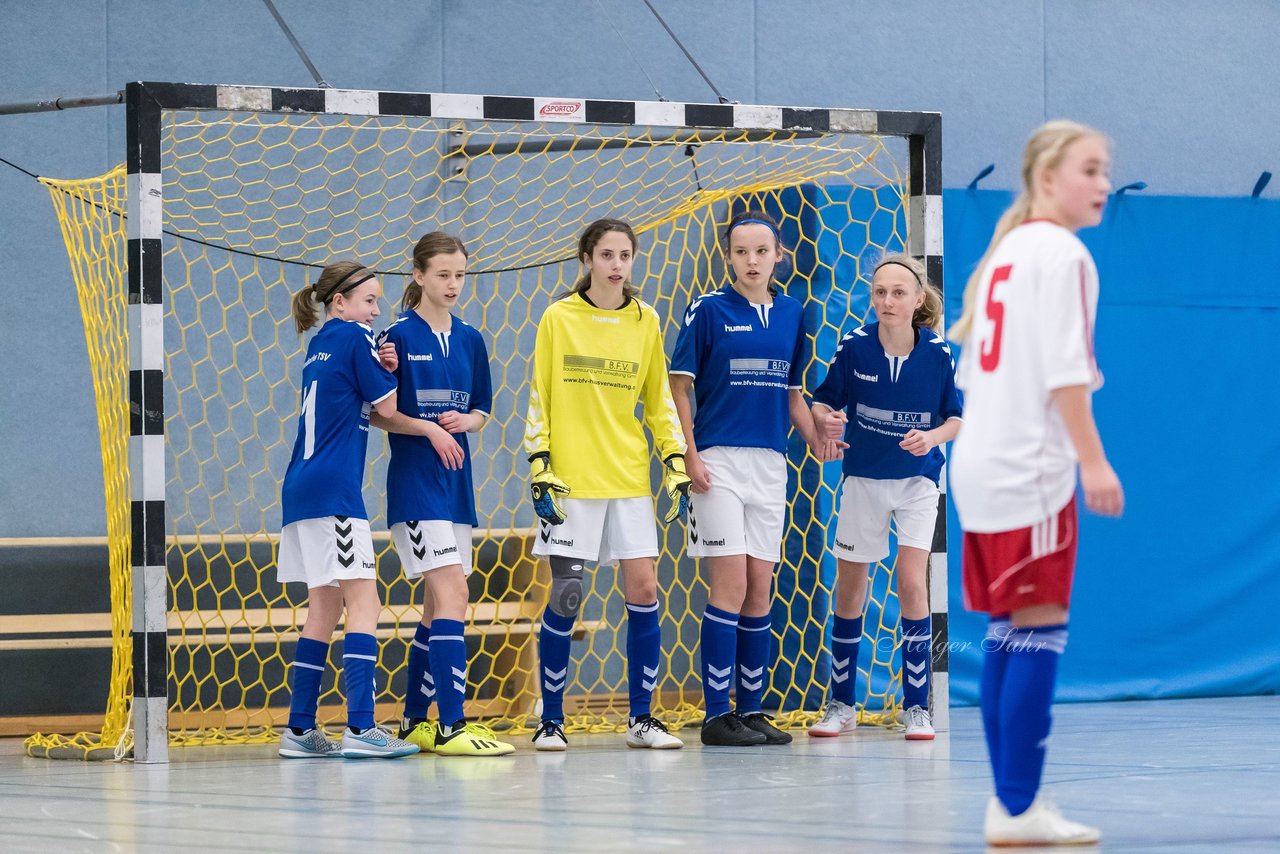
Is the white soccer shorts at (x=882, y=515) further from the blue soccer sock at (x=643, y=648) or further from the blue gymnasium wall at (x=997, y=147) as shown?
the blue gymnasium wall at (x=997, y=147)

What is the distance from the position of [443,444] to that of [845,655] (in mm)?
1610

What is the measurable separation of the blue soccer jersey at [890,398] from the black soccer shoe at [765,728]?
A: 87cm

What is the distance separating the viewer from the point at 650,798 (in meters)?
3.81

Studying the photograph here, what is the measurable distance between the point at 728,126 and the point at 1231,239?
3.07m

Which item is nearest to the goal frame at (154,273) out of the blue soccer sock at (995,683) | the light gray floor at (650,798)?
the light gray floor at (650,798)

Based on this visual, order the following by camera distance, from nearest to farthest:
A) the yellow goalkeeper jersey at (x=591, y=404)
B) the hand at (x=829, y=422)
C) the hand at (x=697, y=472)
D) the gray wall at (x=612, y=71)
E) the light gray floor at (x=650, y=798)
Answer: the light gray floor at (x=650, y=798) → the yellow goalkeeper jersey at (x=591, y=404) → the hand at (x=697, y=472) → the hand at (x=829, y=422) → the gray wall at (x=612, y=71)

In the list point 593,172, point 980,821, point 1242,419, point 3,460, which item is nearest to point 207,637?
point 3,460

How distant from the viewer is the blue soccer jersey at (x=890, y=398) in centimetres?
541

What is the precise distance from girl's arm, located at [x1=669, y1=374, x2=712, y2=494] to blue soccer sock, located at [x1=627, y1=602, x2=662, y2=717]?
409 mm

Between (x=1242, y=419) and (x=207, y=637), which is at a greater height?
(x=1242, y=419)

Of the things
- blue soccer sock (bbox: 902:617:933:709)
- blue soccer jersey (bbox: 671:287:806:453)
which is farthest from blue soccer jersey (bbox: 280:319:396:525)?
blue soccer sock (bbox: 902:617:933:709)

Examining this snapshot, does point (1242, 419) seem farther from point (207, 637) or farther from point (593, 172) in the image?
point (207, 637)

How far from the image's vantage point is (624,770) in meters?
4.45

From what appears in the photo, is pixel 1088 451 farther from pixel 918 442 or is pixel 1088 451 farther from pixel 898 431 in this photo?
pixel 898 431
